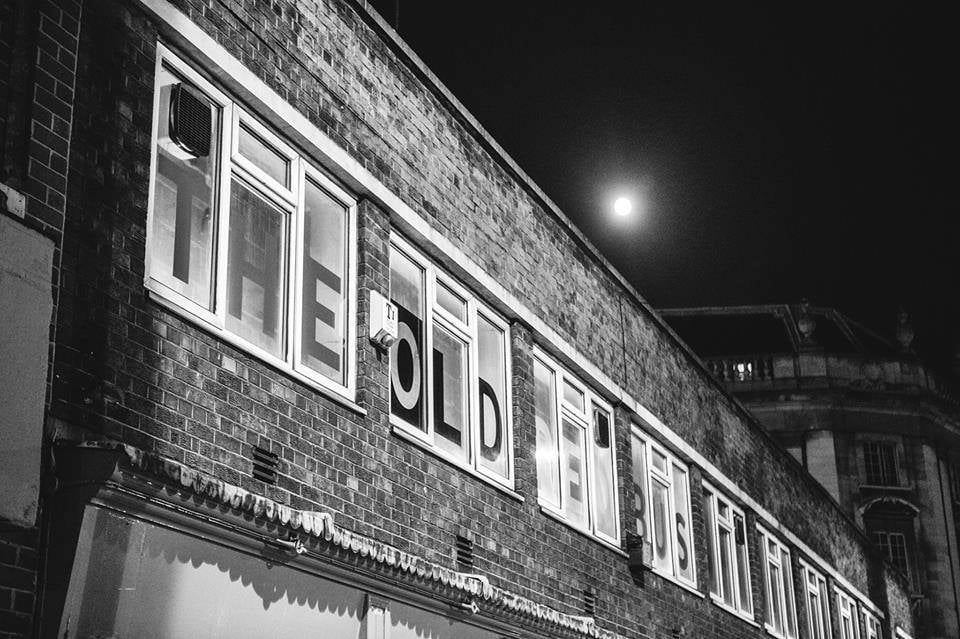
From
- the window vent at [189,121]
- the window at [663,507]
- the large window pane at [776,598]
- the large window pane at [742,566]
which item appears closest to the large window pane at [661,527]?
the window at [663,507]

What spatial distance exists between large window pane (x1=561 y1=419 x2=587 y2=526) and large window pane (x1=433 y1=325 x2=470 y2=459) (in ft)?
8.56

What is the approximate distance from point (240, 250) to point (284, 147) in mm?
1111

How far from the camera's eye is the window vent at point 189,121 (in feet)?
29.2

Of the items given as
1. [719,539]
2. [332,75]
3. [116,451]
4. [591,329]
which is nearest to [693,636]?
[719,539]

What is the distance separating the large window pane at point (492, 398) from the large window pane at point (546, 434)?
82cm

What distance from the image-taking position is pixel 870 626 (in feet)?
108

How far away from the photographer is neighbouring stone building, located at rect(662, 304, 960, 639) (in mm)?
54375

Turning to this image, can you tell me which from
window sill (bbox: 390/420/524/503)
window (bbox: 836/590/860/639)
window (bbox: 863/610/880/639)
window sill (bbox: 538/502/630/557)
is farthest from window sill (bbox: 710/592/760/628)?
window (bbox: 863/610/880/639)

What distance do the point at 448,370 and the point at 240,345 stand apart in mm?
3816

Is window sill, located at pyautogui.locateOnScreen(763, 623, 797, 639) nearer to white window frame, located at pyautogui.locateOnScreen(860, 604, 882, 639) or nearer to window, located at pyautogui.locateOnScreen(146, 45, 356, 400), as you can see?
white window frame, located at pyautogui.locateOnScreen(860, 604, 882, 639)

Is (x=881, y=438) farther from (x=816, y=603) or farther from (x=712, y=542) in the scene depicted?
(x=712, y=542)

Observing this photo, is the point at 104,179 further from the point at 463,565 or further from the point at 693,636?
the point at 693,636

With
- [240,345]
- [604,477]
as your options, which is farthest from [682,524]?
[240,345]

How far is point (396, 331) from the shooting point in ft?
37.2
